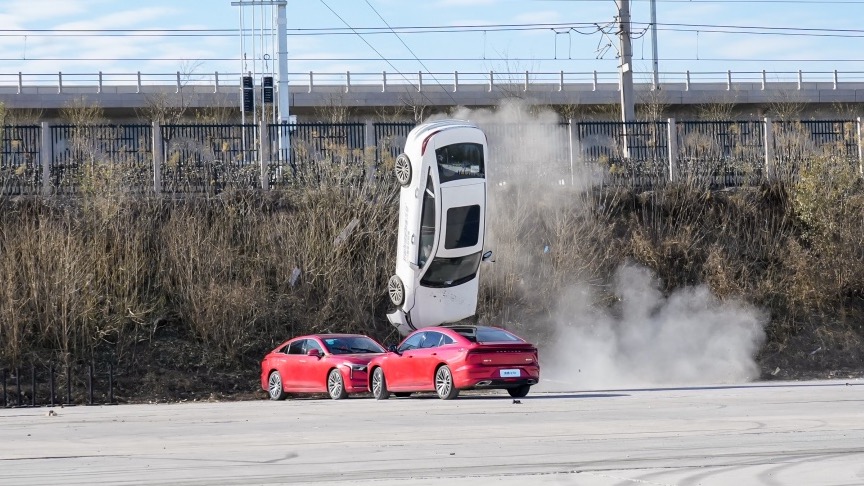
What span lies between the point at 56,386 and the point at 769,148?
77.2 feet

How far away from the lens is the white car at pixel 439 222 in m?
25.8

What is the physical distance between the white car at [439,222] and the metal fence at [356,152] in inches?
291

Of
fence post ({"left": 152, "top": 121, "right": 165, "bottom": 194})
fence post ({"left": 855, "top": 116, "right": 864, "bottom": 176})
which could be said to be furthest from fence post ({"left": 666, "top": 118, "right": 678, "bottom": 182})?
fence post ({"left": 152, "top": 121, "right": 165, "bottom": 194})

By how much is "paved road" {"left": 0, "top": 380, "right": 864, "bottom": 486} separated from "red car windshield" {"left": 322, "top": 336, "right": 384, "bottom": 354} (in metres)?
3.46

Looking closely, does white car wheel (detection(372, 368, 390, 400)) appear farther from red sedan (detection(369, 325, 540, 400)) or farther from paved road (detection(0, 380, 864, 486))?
paved road (detection(0, 380, 864, 486))

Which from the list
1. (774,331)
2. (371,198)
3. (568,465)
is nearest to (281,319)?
(371,198)

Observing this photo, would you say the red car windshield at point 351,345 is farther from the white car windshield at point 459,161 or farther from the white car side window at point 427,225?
the white car windshield at point 459,161

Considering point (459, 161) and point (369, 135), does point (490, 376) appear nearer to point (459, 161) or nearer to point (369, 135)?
point (459, 161)

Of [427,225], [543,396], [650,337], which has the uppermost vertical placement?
[427,225]

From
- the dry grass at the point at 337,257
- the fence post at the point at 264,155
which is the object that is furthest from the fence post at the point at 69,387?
the fence post at the point at 264,155

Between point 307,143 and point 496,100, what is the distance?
1072 inches

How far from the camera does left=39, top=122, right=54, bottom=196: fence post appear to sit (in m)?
32.4

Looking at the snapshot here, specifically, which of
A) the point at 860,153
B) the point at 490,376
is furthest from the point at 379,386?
the point at 860,153

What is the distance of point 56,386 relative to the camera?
26844 millimetres
